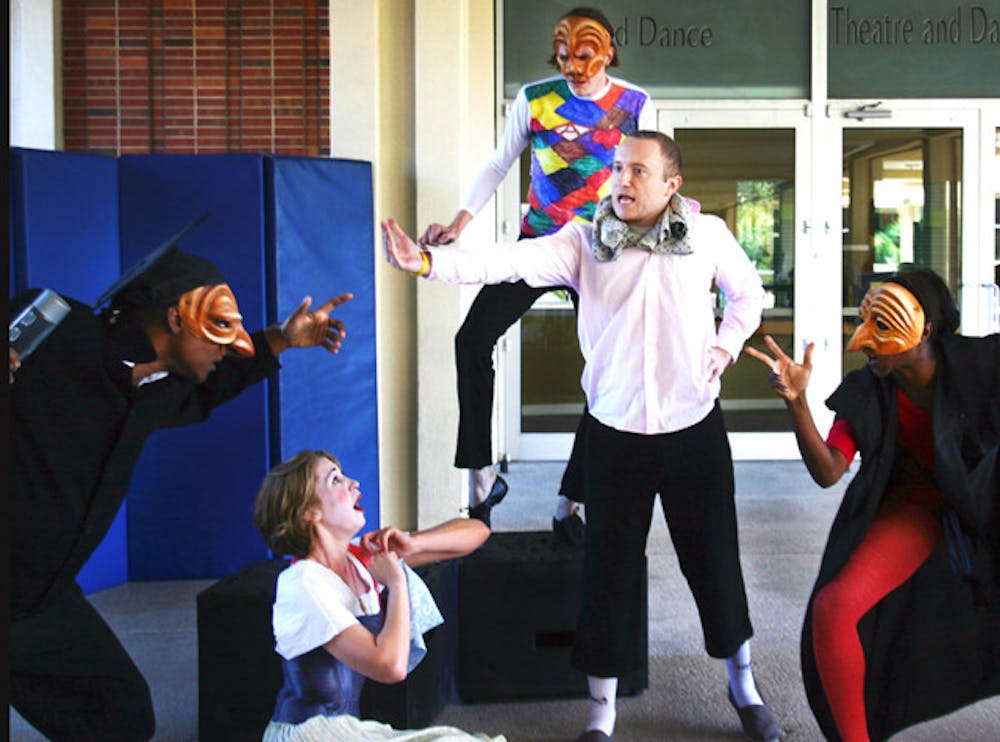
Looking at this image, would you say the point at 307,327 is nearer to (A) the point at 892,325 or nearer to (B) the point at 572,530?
(A) the point at 892,325

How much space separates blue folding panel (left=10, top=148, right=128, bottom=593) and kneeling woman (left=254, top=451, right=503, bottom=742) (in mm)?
2676

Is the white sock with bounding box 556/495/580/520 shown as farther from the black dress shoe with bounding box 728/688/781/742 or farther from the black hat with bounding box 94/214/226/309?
the black hat with bounding box 94/214/226/309

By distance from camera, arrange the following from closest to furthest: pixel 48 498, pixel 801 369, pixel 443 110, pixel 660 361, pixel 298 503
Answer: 1. pixel 48 498
2. pixel 298 503
3. pixel 801 369
4. pixel 660 361
5. pixel 443 110

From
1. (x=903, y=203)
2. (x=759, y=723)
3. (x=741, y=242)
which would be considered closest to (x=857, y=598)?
(x=759, y=723)

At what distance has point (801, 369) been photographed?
270 cm

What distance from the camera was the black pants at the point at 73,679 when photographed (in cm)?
216

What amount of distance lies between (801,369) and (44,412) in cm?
158

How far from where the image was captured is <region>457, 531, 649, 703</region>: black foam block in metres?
3.70

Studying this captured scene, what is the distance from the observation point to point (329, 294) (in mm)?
5359

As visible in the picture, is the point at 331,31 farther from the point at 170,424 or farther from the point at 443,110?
the point at 170,424

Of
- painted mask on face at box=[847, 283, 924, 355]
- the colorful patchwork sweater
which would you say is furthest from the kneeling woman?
the colorful patchwork sweater

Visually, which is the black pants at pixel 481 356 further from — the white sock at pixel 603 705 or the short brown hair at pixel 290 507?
the short brown hair at pixel 290 507

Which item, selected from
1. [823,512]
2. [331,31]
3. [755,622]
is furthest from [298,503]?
[823,512]

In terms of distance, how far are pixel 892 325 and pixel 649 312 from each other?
65 centimetres
